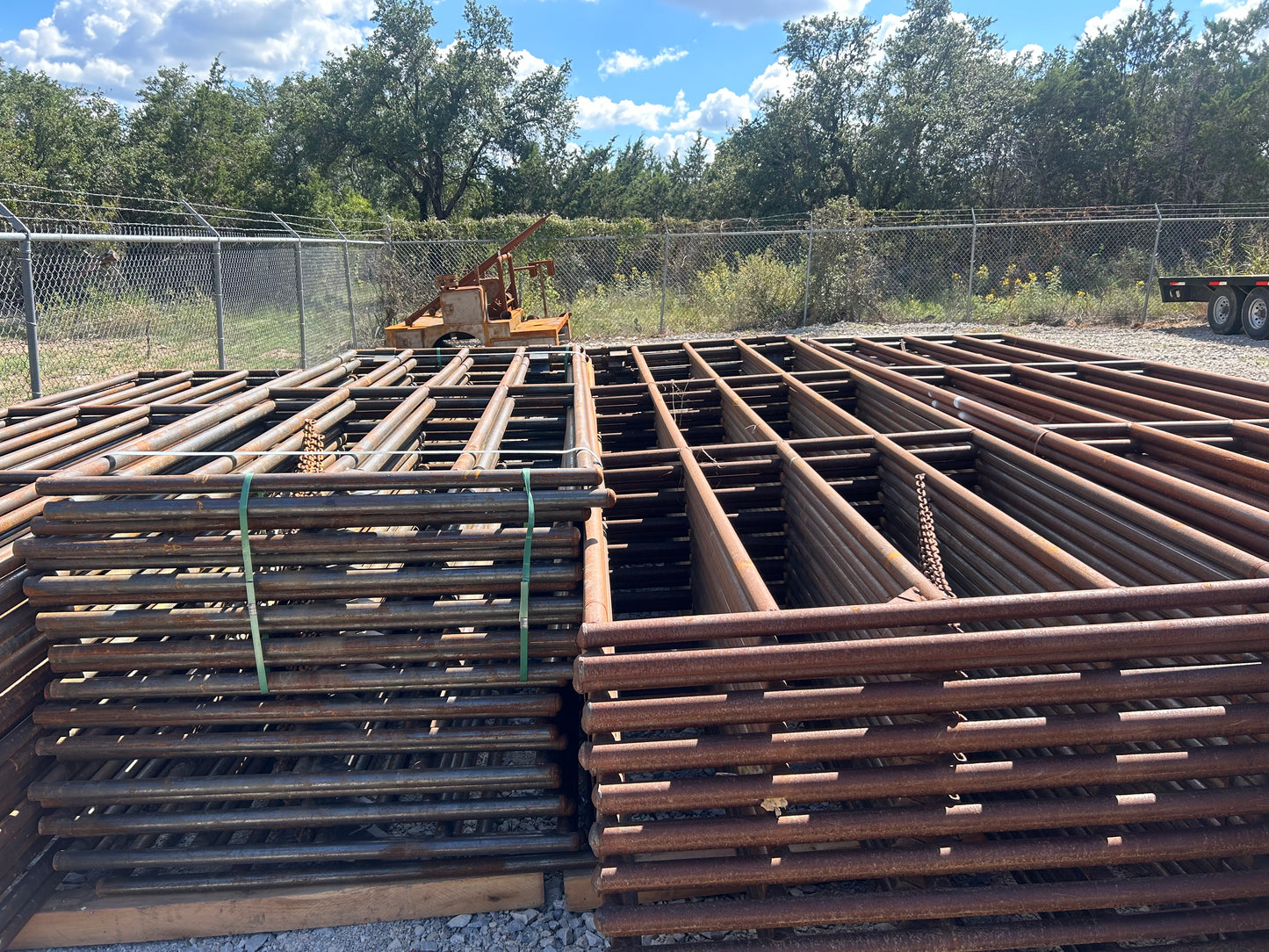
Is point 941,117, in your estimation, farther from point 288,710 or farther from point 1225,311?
point 288,710

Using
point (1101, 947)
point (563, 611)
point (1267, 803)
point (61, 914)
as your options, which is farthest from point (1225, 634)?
point (61, 914)

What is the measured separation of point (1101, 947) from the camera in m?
2.33

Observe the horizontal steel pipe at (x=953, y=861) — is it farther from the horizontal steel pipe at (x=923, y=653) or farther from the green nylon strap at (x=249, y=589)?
the green nylon strap at (x=249, y=589)

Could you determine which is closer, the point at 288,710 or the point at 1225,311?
the point at 288,710

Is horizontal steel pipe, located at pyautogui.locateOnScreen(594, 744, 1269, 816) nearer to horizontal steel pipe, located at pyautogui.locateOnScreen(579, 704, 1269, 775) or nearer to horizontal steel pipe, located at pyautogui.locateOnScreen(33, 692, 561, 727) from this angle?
horizontal steel pipe, located at pyautogui.locateOnScreen(579, 704, 1269, 775)

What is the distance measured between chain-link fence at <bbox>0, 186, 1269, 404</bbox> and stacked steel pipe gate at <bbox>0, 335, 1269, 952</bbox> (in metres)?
8.03

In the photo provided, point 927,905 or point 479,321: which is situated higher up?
point 479,321

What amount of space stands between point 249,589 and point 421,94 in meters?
32.3

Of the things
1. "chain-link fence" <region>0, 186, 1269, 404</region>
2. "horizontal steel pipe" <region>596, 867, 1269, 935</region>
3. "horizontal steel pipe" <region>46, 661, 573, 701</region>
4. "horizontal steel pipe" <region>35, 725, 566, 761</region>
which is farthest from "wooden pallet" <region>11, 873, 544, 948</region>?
"chain-link fence" <region>0, 186, 1269, 404</region>

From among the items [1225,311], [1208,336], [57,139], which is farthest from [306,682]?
[57,139]

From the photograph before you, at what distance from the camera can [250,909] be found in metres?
2.68

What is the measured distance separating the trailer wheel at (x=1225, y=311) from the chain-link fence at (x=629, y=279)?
165 cm

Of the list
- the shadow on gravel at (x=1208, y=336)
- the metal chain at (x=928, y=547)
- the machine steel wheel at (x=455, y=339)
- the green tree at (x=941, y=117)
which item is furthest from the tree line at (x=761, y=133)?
the metal chain at (x=928, y=547)

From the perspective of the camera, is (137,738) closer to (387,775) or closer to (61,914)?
(61,914)
